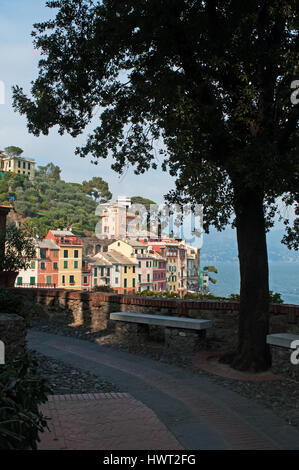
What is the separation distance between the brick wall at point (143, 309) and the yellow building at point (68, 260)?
173 feet

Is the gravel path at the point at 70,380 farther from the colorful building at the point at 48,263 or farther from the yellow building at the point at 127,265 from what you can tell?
the yellow building at the point at 127,265

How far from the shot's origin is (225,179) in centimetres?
880

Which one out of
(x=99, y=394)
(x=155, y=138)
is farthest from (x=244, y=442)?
(x=155, y=138)

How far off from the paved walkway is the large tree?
1.91 metres

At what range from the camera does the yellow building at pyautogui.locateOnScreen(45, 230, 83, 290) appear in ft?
217

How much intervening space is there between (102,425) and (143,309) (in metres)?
6.40

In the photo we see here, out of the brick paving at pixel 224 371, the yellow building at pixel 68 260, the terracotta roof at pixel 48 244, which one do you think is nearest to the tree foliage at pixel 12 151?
the yellow building at pixel 68 260

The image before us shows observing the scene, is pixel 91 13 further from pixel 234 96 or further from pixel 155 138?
pixel 234 96

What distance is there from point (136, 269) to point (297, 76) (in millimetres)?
70398

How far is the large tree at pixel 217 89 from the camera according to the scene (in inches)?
294

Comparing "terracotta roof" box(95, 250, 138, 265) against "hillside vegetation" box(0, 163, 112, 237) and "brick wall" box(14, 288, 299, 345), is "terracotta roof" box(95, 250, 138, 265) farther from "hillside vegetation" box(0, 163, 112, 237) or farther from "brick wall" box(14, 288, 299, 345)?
"brick wall" box(14, 288, 299, 345)

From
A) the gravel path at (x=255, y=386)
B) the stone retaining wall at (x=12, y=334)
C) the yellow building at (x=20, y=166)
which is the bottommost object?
the gravel path at (x=255, y=386)

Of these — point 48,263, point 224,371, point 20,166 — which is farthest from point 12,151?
point 224,371

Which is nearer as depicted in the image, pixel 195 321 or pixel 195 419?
pixel 195 419
